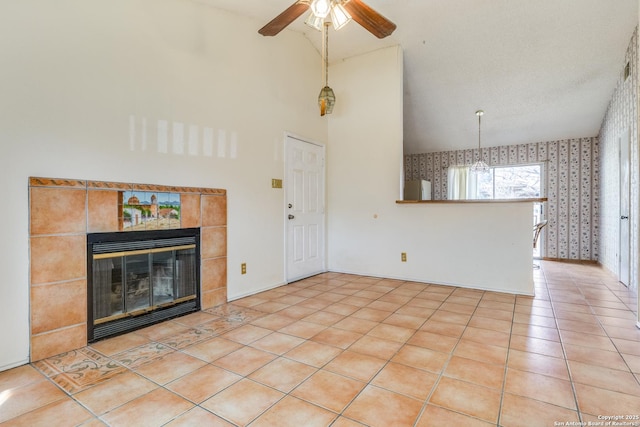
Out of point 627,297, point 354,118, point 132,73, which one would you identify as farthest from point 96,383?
point 627,297

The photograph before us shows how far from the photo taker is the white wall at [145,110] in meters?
2.01

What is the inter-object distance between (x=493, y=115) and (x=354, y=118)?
2.72m

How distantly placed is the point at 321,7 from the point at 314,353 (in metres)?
2.36

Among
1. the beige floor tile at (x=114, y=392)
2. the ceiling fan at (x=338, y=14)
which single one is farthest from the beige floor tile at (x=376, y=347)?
the ceiling fan at (x=338, y=14)

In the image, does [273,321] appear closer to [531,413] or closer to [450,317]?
[450,317]

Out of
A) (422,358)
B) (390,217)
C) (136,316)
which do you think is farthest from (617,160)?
(136,316)

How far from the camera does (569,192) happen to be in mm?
6152

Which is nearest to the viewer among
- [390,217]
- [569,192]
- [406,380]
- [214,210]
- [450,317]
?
[406,380]

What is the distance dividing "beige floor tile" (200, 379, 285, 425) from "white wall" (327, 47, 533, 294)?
9.85ft

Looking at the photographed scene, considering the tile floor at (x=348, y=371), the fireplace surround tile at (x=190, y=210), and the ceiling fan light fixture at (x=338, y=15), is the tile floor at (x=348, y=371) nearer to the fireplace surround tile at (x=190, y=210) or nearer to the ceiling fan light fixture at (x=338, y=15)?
the fireplace surround tile at (x=190, y=210)

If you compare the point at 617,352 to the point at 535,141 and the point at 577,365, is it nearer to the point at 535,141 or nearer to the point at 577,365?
the point at 577,365

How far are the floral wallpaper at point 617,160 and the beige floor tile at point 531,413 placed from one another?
2.73 m

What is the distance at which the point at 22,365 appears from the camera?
2.02 metres

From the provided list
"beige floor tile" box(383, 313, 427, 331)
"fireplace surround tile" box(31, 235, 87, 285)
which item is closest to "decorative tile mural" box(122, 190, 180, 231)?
"fireplace surround tile" box(31, 235, 87, 285)
